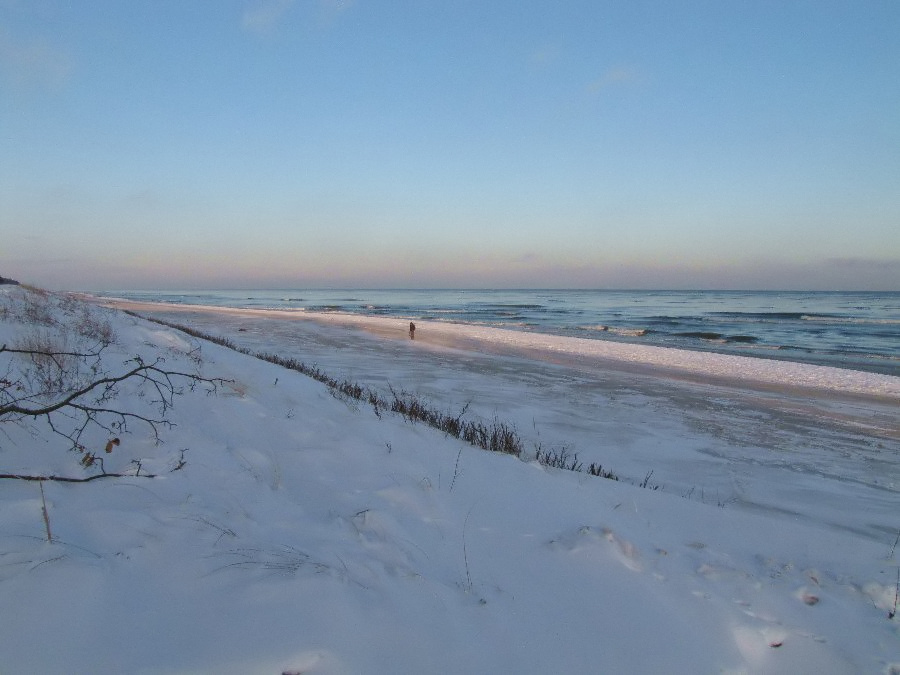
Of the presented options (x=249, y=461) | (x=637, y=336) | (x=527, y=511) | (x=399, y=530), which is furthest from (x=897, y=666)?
(x=637, y=336)

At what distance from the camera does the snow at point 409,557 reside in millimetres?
1819

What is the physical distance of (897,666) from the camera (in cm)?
216

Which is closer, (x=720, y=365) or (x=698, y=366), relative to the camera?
(x=698, y=366)

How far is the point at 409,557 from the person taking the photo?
2666 mm

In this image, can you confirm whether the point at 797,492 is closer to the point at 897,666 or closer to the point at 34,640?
the point at 897,666

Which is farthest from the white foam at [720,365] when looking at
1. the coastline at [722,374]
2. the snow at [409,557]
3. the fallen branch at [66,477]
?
the fallen branch at [66,477]

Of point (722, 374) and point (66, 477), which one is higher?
point (66, 477)

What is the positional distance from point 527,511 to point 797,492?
3.73m

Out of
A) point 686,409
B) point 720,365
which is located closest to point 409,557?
point 686,409

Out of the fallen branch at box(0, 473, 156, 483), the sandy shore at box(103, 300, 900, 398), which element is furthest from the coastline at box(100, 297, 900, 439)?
the fallen branch at box(0, 473, 156, 483)

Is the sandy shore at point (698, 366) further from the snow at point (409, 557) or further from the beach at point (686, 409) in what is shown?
the snow at point (409, 557)

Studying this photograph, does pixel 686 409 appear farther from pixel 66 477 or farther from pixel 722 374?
pixel 66 477

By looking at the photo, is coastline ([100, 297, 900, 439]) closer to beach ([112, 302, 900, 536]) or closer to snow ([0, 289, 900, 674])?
beach ([112, 302, 900, 536])

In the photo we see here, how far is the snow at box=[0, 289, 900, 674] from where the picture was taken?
1819 millimetres
